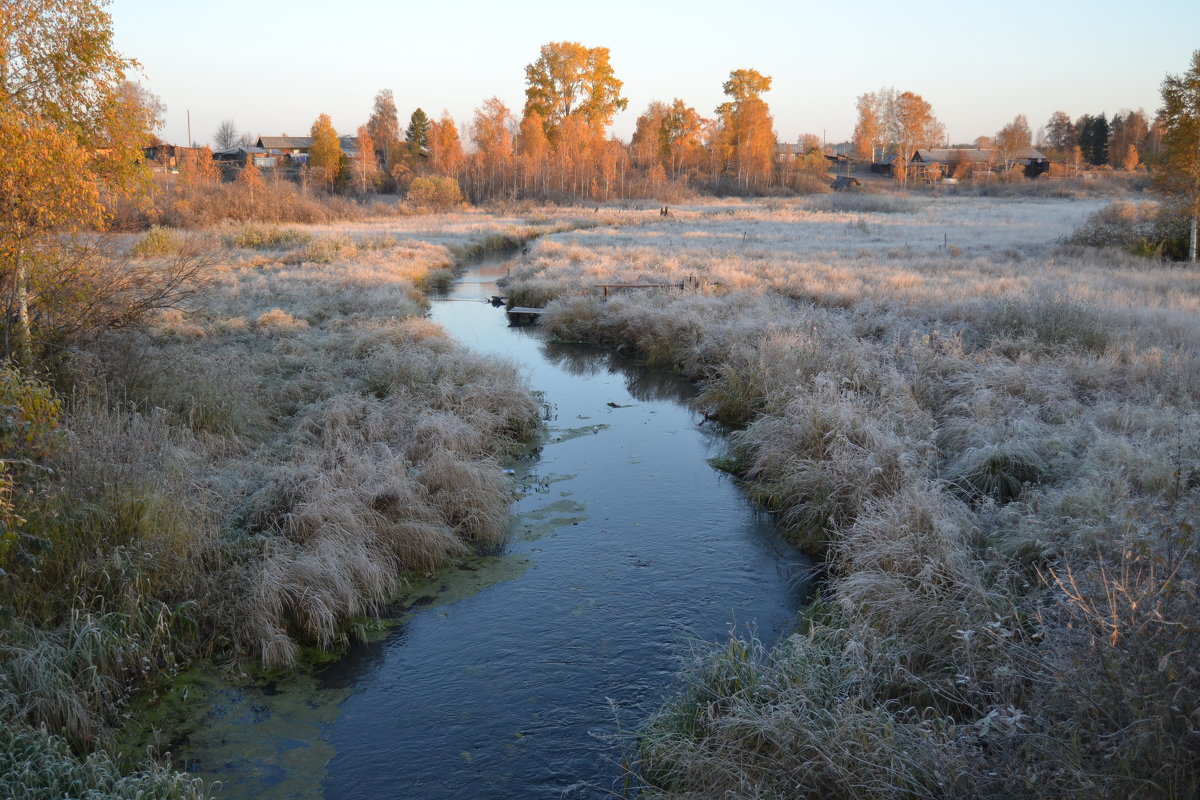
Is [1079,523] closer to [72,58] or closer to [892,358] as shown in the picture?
[892,358]

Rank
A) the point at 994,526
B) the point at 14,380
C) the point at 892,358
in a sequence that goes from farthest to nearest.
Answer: the point at 892,358 < the point at 994,526 < the point at 14,380

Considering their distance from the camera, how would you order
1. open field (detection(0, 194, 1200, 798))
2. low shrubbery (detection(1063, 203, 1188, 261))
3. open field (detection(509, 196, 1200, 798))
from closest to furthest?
open field (detection(509, 196, 1200, 798)) → open field (detection(0, 194, 1200, 798)) → low shrubbery (detection(1063, 203, 1188, 261))

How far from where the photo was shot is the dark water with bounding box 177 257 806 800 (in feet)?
17.6

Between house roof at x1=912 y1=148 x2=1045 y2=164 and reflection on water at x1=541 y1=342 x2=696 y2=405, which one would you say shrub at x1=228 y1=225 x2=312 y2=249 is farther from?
house roof at x1=912 y1=148 x2=1045 y2=164

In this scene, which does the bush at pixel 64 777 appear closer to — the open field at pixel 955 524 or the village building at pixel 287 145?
the open field at pixel 955 524

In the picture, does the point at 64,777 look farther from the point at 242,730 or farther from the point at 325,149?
the point at 325,149

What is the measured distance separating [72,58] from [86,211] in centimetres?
156

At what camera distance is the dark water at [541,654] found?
5.36 meters

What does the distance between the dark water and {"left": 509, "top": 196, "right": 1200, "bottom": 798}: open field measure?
60 centimetres

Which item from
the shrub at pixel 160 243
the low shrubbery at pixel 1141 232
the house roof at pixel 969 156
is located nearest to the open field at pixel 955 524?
the low shrubbery at pixel 1141 232

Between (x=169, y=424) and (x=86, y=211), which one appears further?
(x=169, y=424)

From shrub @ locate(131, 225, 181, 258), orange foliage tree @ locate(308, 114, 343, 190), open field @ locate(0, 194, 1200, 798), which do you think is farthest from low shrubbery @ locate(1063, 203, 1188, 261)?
orange foliage tree @ locate(308, 114, 343, 190)

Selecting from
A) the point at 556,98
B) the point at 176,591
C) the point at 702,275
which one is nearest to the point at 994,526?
the point at 176,591

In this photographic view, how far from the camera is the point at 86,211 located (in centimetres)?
806
